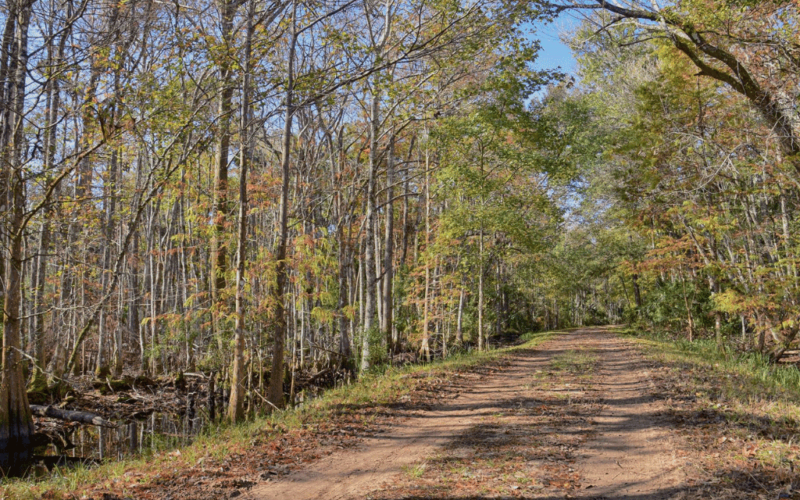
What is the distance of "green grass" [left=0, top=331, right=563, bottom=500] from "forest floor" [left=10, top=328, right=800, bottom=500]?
0.27ft

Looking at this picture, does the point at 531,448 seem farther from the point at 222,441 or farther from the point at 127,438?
the point at 127,438

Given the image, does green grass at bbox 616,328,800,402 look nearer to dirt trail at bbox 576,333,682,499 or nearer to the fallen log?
dirt trail at bbox 576,333,682,499

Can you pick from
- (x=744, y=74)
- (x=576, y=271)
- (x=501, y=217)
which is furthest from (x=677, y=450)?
(x=576, y=271)

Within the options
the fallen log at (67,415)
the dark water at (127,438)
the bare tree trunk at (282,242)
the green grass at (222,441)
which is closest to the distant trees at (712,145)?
the bare tree trunk at (282,242)

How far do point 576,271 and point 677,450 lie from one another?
34.5m

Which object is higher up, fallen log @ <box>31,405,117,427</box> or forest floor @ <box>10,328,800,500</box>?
forest floor @ <box>10,328,800,500</box>

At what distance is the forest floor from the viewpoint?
4.72 meters

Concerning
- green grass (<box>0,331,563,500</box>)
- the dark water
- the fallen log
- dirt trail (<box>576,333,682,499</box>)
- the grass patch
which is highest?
the grass patch

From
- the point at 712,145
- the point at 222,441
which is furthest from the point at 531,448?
the point at 712,145

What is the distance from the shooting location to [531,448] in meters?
5.98

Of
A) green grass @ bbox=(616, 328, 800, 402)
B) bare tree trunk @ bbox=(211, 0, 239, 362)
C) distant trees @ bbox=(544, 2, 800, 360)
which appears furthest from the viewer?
distant trees @ bbox=(544, 2, 800, 360)

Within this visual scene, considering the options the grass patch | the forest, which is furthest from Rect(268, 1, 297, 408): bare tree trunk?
the grass patch

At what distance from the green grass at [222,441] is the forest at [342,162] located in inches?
35.8

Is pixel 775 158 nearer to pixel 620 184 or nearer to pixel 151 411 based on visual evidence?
pixel 620 184
